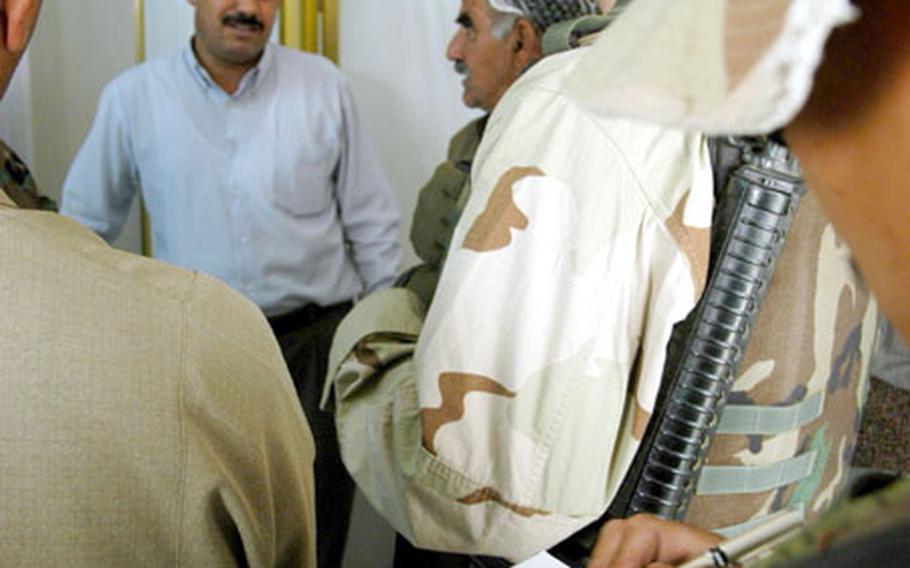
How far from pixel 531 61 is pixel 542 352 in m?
0.81

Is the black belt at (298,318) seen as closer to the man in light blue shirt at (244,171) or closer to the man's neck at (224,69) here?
the man in light blue shirt at (244,171)

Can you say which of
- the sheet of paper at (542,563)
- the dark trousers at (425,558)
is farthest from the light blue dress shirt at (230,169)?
the sheet of paper at (542,563)

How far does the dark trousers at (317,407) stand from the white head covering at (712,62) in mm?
1743

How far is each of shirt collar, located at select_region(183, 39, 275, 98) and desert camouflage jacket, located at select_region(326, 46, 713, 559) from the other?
121 cm

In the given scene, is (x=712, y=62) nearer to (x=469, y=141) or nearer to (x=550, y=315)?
(x=550, y=315)

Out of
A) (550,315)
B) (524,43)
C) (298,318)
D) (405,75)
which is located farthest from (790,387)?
Result: (405,75)

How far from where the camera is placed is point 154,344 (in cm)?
57

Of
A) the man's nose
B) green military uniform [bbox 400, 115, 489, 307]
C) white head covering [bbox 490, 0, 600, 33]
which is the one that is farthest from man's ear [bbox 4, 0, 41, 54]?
the man's nose

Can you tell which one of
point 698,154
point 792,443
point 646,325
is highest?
point 698,154

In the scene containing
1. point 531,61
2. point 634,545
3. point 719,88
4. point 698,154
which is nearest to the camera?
point 719,88

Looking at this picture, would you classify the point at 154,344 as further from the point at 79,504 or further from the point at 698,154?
the point at 698,154

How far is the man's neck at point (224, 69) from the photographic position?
1.95 metres

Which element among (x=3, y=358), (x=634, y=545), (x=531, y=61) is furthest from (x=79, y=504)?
(x=531, y=61)

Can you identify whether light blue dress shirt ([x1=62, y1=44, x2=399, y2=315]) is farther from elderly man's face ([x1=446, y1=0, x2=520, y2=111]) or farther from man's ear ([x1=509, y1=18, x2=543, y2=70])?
man's ear ([x1=509, y1=18, x2=543, y2=70])
